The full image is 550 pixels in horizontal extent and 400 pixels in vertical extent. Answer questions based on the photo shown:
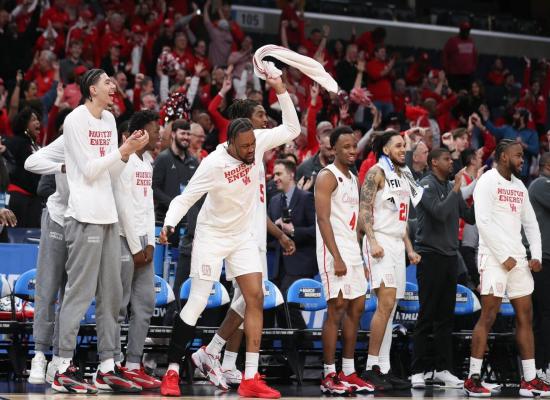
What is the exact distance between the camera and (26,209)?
1192 centimetres

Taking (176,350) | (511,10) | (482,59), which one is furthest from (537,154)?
(176,350)

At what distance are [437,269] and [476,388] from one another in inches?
48.0

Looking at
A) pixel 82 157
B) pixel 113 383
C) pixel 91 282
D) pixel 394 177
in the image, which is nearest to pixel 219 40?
pixel 394 177

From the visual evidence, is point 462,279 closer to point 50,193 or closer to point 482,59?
point 50,193

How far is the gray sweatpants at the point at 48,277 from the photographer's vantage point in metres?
9.02

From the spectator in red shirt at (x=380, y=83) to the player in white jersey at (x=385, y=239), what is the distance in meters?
8.29

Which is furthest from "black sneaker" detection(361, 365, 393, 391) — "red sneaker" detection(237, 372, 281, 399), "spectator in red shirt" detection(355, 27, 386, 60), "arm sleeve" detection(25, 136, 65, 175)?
"spectator in red shirt" detection(355, 27, 386, 60)

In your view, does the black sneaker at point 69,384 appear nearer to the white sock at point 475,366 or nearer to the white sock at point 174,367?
the white sock at point 174,367

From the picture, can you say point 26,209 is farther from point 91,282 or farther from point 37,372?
point 91,282

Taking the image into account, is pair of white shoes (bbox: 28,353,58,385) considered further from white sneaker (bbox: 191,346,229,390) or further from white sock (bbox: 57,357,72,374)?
white sneaker (bbox: 191,346,229,390)

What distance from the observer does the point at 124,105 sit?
49.3ft

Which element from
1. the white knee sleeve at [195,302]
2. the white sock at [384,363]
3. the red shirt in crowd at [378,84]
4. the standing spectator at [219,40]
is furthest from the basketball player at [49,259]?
the red shirt in crowd at [378,84]

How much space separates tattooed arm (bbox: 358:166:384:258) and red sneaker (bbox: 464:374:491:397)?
1379mm

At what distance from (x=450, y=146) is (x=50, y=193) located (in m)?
4.86
